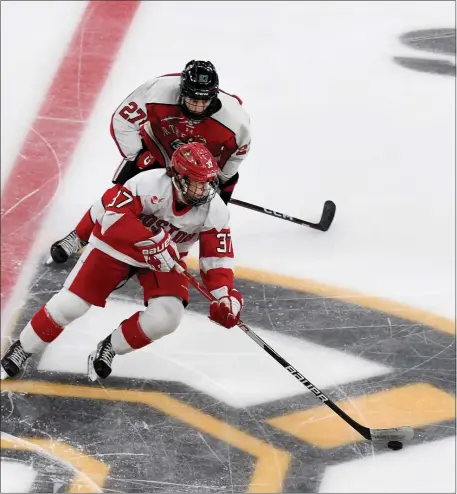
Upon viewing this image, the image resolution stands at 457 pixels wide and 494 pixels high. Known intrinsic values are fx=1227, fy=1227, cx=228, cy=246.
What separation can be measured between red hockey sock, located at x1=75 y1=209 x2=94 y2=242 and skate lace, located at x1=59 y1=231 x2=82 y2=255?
67mm

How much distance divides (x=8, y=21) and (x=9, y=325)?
243cm

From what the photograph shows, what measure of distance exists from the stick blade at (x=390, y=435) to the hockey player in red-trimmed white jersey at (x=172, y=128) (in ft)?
4.43

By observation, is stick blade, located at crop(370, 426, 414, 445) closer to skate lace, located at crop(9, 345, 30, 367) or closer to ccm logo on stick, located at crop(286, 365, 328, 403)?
ccm logo on stick, located at crop(286, 365, 328, 403)

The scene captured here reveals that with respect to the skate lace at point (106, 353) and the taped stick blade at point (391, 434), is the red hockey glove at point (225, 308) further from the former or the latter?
the taped stick blade at point (391, 434)

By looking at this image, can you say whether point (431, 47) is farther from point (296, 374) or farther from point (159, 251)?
point (159, 251)

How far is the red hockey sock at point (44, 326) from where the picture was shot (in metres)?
5.24

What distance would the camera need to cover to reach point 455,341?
577cm

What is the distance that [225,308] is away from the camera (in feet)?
16.7

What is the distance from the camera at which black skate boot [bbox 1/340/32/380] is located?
17.7 feet

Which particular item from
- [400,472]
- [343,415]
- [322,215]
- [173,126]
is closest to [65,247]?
[173,126]

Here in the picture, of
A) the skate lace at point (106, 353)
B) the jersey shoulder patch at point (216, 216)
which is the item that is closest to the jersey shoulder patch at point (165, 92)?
the jersey shoulder patch at point (216, 216)

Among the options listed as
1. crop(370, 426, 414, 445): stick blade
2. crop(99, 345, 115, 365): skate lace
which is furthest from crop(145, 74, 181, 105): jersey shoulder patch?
crop(370, 426, 414, 445): stick blade

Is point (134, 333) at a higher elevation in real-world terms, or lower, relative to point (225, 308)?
lower

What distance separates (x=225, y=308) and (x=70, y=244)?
121cm
